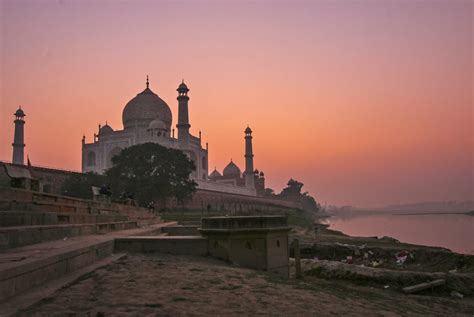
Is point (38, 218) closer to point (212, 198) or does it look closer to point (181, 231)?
point (181, 231)

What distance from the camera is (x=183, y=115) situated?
46500mm

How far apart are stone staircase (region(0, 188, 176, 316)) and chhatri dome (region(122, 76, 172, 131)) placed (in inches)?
1507

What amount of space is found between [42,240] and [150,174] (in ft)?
79.9

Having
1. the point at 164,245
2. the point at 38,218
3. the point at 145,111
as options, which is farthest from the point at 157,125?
the point at 38,218

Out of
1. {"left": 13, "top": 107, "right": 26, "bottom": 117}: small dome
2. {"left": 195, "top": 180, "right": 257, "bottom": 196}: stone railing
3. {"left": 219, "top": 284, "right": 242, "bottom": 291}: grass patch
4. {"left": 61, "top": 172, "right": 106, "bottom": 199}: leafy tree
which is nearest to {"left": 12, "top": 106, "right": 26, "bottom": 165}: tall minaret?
{"left": 13, "top": 107, "right": 26, "bottom": 117}: small dome

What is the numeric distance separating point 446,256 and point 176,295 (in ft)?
39.8

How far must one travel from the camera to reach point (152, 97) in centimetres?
4984

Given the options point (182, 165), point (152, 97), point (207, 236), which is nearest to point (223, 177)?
point (152, 97)

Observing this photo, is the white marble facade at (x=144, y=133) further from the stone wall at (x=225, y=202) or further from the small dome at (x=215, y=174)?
the small dome at (x=215, y=174)

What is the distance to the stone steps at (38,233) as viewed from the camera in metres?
5.20

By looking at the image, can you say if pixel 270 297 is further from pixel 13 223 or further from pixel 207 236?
pixel 13 223

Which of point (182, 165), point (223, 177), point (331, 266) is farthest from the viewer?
point (223, 177)

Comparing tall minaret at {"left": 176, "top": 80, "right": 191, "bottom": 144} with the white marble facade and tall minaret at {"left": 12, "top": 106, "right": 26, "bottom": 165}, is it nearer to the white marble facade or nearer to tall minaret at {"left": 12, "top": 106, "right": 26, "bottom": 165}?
the white marble facade

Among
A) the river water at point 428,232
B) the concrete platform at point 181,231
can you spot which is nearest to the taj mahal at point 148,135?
the river water at point 428,232
